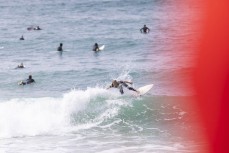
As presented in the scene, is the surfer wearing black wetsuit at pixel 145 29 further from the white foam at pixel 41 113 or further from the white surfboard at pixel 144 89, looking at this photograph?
the white foam at pixel 41 113

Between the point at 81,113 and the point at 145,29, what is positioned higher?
the point at 145,29

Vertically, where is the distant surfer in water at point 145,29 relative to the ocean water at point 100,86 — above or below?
above

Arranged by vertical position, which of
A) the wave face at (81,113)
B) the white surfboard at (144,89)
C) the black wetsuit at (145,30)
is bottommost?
the wave face at (81,113)

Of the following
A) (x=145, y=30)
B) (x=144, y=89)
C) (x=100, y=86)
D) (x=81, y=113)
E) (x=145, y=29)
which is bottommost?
(x=81, y=113)

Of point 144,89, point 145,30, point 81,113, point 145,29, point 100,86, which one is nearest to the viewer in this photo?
point 81,113

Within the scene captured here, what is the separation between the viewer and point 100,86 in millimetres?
43094

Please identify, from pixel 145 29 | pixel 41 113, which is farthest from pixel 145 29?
pixel 41 113

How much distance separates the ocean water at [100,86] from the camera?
3131 cm

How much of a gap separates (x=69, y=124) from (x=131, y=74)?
495 inches

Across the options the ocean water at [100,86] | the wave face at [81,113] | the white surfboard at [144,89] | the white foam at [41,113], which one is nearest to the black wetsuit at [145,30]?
the ocean water at [100,86]

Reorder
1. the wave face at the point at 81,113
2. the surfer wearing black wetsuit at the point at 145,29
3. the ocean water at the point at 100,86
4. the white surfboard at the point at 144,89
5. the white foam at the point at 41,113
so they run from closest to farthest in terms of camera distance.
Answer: the ocean water at the point at 100,86, the white foam at the point at 41,113, the wave face at the point at 81,113, the white surfboard at the point at 144,89, the surfer wearing black wetsuit at the point at 145,29

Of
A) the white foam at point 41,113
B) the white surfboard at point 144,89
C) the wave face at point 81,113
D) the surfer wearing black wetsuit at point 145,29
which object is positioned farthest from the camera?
the surfer wearing black wetsuit at point 145,29

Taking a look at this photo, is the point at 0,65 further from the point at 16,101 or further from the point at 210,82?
the point at 210,82

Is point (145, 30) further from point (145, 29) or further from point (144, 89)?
point (144, 89)
